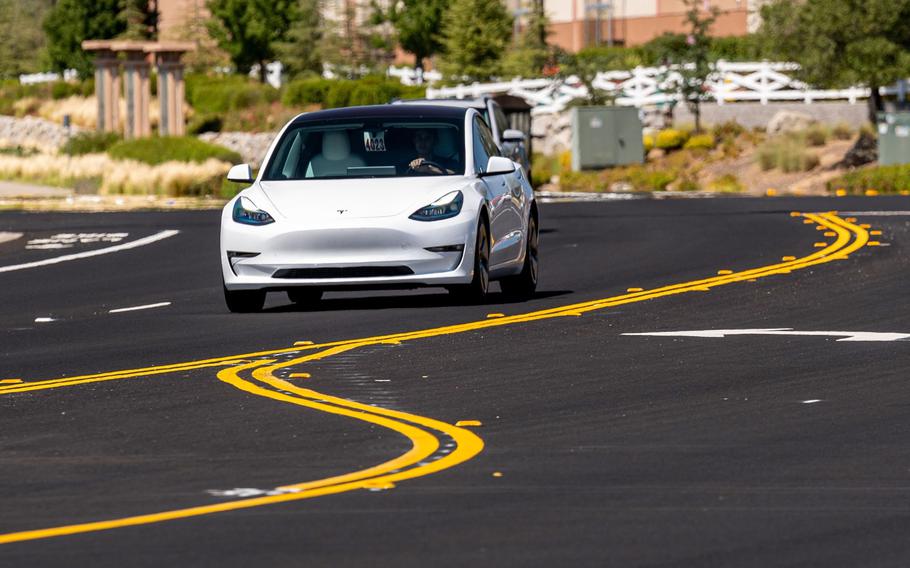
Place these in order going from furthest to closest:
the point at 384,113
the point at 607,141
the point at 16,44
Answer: the point at 16,44, the point at 607,141, the point at 384,113

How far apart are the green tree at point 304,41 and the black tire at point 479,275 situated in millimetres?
70318

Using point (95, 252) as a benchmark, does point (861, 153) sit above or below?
below

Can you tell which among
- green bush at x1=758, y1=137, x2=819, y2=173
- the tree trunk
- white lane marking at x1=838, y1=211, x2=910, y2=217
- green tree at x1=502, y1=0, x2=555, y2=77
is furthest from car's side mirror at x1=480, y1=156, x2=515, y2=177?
green tree at x1=502, y1=0, x2=555, y2=77

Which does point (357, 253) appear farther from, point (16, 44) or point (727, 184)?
point (16, 44)

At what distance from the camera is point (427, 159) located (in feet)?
55.9

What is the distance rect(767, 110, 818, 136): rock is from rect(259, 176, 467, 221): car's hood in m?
43.8

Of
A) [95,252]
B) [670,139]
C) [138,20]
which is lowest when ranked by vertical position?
[670,139]

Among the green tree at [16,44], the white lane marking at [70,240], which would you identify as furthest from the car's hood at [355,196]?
the green tree at [16,44]

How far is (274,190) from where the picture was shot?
16.5 meters

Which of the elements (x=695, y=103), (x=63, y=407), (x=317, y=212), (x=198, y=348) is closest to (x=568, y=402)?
(x=63, y=407)

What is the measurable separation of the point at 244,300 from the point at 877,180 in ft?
107

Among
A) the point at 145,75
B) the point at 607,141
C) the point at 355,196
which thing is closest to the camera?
the point at 355,196

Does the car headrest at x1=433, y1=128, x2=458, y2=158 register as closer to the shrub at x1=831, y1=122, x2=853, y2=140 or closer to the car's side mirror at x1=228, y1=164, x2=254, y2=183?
the car's side mirror at x1=228, y1=164, x2=254, y2=183

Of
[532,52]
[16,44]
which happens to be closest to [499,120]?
[532,52]
